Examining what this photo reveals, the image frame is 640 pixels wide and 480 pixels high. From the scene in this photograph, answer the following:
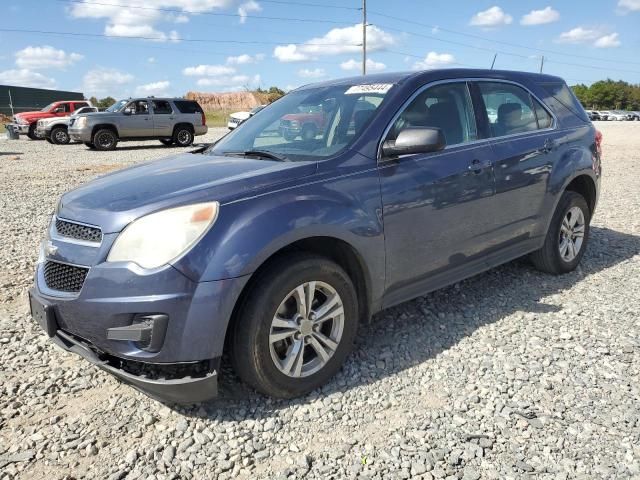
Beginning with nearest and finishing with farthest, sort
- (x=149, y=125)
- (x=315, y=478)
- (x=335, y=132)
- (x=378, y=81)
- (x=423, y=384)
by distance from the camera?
(x=315, y=478), (x=423, y=384), (x=335, y=132), (x=378, y=81), (x=149, y=125)

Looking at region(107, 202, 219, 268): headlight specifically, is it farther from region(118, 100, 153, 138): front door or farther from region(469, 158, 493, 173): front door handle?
region(118, 100, 153, 138): front door

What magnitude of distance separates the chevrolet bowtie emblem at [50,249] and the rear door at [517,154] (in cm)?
297

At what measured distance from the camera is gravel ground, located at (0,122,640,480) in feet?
8.13

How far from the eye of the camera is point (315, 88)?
4172 millimetres

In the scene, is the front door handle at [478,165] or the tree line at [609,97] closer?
the front door handle at [478,165]

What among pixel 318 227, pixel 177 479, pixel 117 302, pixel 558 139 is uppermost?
pixel 558 139

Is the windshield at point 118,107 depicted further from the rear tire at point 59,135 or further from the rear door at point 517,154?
the rear door at point 517,154

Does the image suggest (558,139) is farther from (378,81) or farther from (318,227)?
(318,227)

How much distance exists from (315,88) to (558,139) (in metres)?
2.18

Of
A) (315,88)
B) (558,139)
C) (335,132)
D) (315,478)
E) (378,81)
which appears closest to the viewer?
(315,478)

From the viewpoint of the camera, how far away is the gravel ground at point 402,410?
2.48 metres

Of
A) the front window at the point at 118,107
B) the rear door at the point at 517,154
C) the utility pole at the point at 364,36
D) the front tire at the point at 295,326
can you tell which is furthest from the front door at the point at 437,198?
the utility pole at the point at 364,36

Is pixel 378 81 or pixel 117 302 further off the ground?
pixel 378 81

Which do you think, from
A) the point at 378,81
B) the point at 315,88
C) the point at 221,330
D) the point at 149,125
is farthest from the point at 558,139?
the point at 149,125
